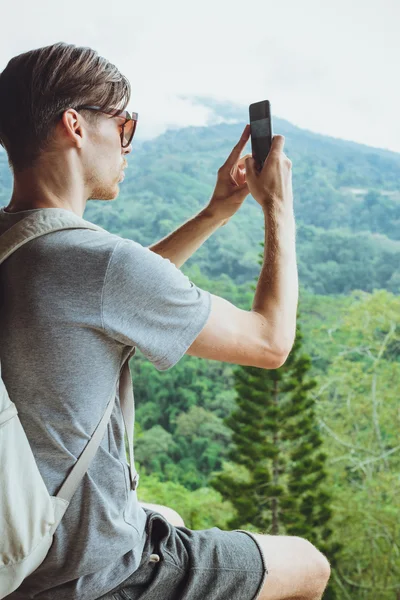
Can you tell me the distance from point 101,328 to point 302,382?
5.99 meters

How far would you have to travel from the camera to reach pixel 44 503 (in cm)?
91

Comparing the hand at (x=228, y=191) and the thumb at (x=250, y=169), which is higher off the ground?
the thumb at (x=250, y=169)

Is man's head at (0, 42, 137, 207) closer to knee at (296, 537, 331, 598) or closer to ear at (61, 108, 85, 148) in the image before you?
ear at (61, 108, 85, 148)

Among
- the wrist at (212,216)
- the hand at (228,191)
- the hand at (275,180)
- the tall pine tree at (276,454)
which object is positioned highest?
the hand at (275,180)

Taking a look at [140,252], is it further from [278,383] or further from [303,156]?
[303,156]

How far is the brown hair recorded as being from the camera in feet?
3.28

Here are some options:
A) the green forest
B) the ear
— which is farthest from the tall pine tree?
the ear

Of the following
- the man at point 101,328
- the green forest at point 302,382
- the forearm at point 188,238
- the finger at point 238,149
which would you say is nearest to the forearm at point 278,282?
the man at point 101,328

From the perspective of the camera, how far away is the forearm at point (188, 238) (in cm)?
143

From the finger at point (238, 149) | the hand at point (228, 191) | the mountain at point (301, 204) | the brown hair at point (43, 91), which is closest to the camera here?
the brown hair at point (43, 91)

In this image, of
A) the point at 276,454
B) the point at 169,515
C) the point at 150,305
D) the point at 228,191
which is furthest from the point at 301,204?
the point at 150,305

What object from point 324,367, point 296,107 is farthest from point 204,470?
point 296,107

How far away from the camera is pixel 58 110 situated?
3.30 feet

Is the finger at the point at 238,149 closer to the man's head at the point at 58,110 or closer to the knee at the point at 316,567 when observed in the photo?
the man's head at the point at 58,110
